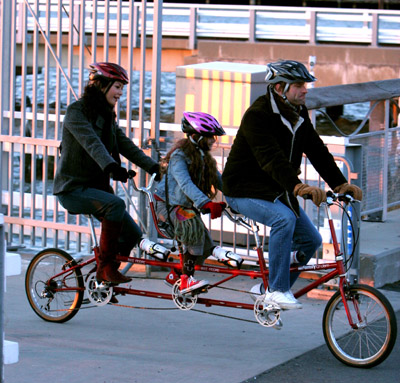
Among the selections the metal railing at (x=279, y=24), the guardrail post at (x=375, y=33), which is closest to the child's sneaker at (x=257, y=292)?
the metal railing at (x=279, y=24)

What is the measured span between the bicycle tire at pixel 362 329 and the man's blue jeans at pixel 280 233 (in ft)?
1.10

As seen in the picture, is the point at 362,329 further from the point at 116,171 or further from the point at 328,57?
the point at 328,57

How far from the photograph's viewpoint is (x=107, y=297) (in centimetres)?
646

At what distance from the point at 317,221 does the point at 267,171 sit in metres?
2.44

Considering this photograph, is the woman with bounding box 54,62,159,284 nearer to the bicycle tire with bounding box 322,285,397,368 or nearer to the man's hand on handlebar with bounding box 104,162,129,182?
the man's hand on handlebar with bounding box 104,162,129,182

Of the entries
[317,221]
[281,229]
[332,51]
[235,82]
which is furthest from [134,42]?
[332,51]

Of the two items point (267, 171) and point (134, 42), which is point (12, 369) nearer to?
point (267, 171)

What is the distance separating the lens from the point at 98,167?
21.3ft

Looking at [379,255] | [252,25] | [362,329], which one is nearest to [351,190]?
[362,329]

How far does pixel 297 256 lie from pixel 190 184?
2.51ft

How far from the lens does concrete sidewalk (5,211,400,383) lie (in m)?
5.67

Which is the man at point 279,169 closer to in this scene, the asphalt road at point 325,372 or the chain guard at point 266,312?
the chain guard at point 266,312

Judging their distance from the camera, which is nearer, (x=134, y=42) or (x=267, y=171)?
(x=267, y=171)

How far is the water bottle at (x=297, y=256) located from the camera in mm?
6070
